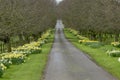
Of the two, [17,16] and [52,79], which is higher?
[17,16]

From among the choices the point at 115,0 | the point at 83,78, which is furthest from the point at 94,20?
the point at 83,78

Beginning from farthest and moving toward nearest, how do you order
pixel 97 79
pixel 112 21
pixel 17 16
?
pixel 112 21
pixel 17 16
pixel 97 79

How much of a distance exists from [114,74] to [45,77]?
4.07 meters

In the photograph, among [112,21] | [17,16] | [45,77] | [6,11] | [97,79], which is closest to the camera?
[97,79]

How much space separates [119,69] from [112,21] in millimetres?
26399

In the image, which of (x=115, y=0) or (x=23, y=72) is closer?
(x=23, y=72)

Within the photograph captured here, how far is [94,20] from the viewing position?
66875mm

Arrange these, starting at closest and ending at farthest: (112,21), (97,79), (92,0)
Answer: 1. (97,79)
2. (112,21)
3. (92,0)

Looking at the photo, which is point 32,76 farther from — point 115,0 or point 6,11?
point 115,0

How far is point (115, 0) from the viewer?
43688 mm

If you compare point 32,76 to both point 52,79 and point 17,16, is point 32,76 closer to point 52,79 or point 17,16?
point 52,79

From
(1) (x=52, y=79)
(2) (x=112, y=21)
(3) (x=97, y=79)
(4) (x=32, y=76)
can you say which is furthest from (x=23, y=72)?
(2) (x=112, y=21)

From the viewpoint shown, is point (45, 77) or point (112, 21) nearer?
point (45, 77)

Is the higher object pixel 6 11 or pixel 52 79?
pixel 6 11
